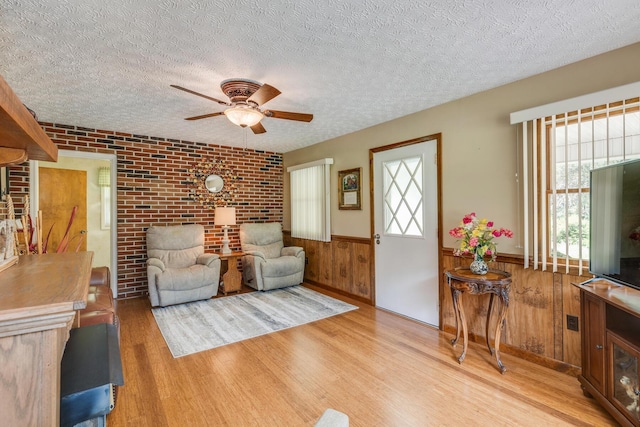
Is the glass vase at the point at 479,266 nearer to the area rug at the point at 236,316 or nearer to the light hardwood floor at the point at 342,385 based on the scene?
the light hardwood floor at the point at 342,385

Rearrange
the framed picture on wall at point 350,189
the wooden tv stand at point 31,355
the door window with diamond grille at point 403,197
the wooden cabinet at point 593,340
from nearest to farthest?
the wooden tv stand at point 31,355 → the wooden cabinet at point 593,340 → the door window with diamond grille at point 403,197 → the framed picture on wall at point 350,189

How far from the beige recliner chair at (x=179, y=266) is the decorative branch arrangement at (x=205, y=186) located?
1.64 ft

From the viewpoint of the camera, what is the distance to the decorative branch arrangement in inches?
188

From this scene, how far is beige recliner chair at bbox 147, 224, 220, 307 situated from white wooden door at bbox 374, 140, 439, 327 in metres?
2.20

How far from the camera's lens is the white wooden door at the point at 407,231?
324cm

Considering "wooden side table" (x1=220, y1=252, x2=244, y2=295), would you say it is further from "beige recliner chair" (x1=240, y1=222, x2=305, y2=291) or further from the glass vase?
the glass vase

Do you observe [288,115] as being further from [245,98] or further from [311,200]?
[311,200]

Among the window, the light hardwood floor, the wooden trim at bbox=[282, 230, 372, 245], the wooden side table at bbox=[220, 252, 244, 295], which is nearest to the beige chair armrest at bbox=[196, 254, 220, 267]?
the wooden side table at bbox=[220, 252, 244, 295]

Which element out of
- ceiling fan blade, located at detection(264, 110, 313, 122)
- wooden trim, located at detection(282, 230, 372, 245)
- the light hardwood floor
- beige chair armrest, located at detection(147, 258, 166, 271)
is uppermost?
ceiling fan blade, located at detection(264, 110, 313, 122)

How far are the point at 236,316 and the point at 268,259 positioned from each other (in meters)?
1.21

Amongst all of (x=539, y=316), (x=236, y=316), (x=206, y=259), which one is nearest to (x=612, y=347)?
(x=539, y=316)

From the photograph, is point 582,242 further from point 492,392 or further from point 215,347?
point 215,347

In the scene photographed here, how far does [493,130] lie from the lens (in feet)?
8.94

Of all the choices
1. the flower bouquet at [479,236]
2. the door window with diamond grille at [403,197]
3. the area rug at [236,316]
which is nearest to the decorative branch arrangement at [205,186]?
the area rug at [236,316]
